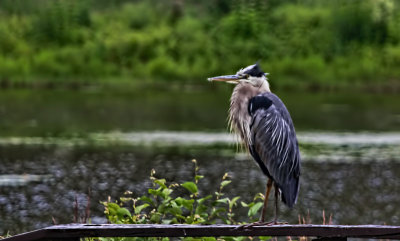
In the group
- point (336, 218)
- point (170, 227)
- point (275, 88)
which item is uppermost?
point (170, 227)

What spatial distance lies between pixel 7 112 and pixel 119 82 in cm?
1839

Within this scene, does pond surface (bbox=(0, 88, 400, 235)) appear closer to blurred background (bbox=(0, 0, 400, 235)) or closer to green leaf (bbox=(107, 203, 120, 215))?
blurred background (bbox=(0, 0, 400, 235))

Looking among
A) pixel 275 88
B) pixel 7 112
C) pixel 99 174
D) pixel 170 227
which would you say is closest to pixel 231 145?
pixel 99 174

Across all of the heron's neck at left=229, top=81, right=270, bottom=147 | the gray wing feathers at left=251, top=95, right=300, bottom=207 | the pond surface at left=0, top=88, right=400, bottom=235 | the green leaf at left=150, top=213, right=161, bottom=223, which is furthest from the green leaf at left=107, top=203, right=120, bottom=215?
the pond surface at left=0, top=88, right=400, bottom=235

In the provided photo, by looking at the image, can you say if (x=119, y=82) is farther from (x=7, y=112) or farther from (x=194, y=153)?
(x=194, y=153)

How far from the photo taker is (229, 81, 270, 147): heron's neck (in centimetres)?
476

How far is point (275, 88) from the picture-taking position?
49875 mm

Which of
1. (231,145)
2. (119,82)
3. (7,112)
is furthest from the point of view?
(119,82)

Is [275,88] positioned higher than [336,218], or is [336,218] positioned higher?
[336,218]

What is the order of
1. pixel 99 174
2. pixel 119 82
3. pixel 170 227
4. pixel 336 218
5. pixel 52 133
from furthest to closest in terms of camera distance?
A: pixel 119 82
pixel 52 133
pixel 99 174
pixel 336 218
pixel 170 227

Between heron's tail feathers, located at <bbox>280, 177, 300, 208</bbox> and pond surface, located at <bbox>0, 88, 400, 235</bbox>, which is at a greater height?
heron's tail feathers, located at <bbox>280, 177, 300, 208</bbox>

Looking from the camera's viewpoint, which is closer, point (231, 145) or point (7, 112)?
point (231, 145)

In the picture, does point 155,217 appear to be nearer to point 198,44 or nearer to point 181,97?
point 181,97

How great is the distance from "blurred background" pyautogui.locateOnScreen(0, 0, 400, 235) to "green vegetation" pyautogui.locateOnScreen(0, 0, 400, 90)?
0.29ft
